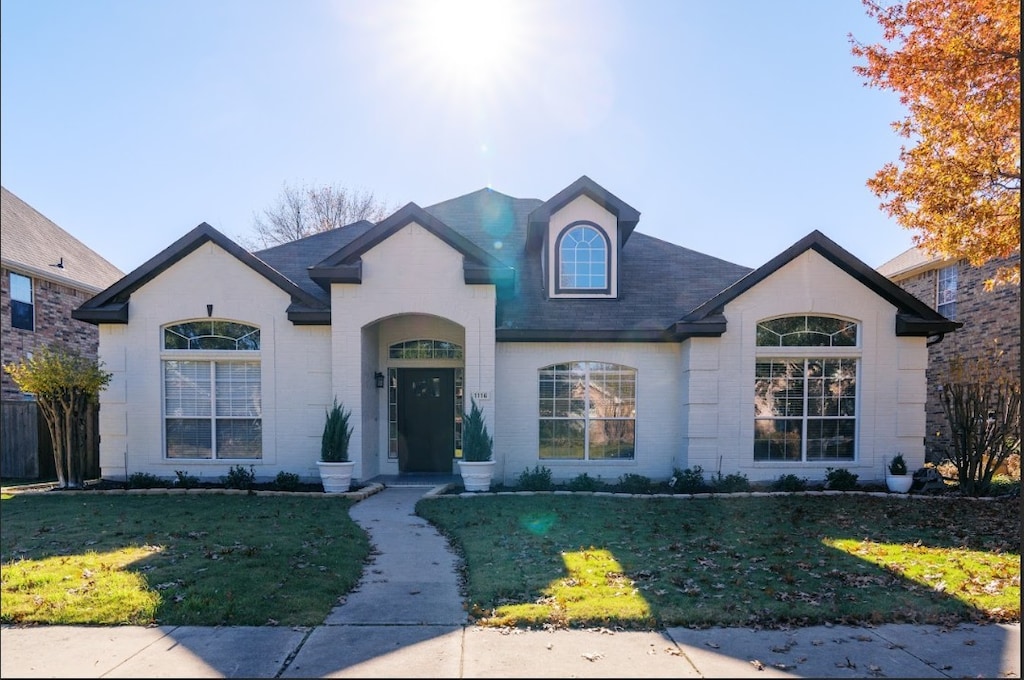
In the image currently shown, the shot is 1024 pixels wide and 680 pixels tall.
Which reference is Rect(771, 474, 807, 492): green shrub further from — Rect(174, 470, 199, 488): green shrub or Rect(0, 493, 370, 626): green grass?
Rect(174, 470, 199, 488): green shrub

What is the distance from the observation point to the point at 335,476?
11172 mm

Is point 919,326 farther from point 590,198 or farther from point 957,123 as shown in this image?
point 590,198

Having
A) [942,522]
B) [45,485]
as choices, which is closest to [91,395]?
[45,485]

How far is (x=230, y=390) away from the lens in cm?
1243

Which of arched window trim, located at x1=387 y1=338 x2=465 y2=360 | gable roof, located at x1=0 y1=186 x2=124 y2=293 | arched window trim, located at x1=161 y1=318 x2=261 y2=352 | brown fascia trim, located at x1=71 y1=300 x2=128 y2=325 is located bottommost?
arched window trim, located at x1=387 y1=338 x2=465 y2=360

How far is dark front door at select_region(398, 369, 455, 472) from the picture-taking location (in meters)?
13.9

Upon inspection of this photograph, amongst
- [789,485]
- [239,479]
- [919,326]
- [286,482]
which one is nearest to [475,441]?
[286,482]

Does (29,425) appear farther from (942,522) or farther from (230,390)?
(942,522)

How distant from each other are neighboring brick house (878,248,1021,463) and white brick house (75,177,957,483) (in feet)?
13.8

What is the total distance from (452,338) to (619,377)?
3752 millimetres

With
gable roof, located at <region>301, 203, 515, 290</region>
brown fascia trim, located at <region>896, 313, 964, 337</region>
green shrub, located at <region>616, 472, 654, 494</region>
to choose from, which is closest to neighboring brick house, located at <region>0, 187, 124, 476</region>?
gable roof, located at <region>301, 203, 515, 290</region>

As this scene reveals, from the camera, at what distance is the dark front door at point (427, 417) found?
1387 centimetres

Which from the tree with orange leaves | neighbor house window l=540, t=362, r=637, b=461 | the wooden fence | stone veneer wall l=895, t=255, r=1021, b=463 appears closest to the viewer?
the tree with orange leaves

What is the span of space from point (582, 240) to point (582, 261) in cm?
46
